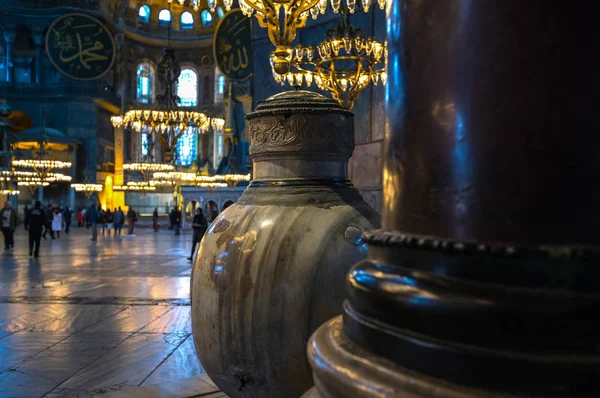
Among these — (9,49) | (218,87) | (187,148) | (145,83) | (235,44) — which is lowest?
(187,148)

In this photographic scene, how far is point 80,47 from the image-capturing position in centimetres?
1883

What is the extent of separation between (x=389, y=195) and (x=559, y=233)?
29cm

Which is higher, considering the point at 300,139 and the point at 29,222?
the point at 300,139

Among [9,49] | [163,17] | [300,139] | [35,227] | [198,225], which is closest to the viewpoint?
[300,139]

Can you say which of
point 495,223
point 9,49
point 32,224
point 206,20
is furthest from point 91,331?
point 206,20

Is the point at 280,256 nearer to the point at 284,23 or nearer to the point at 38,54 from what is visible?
A: the point at 284,23

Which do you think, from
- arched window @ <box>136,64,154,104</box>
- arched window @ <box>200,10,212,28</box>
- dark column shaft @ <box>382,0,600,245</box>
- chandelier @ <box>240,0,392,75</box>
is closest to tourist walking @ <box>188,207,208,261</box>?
chandelier @ <box>240,0,392,75</box>

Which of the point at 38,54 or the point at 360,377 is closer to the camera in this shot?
the point at 360,377

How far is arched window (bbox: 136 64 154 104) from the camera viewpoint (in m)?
40.7

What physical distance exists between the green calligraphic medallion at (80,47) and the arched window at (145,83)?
69.9 feet

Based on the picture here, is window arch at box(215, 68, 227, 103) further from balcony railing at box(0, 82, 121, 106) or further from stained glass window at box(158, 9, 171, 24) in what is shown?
balcony railing at box(0, 82, 121, 106)

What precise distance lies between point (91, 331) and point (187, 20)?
4089 centimetres

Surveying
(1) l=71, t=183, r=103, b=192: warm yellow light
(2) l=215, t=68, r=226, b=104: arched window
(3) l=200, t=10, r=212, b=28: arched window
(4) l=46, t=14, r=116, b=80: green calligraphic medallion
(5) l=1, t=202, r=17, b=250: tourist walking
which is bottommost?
(5) l=1, t=202, r=17, b=250: tourist walking

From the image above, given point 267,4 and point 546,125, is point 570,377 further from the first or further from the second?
point 267,4
